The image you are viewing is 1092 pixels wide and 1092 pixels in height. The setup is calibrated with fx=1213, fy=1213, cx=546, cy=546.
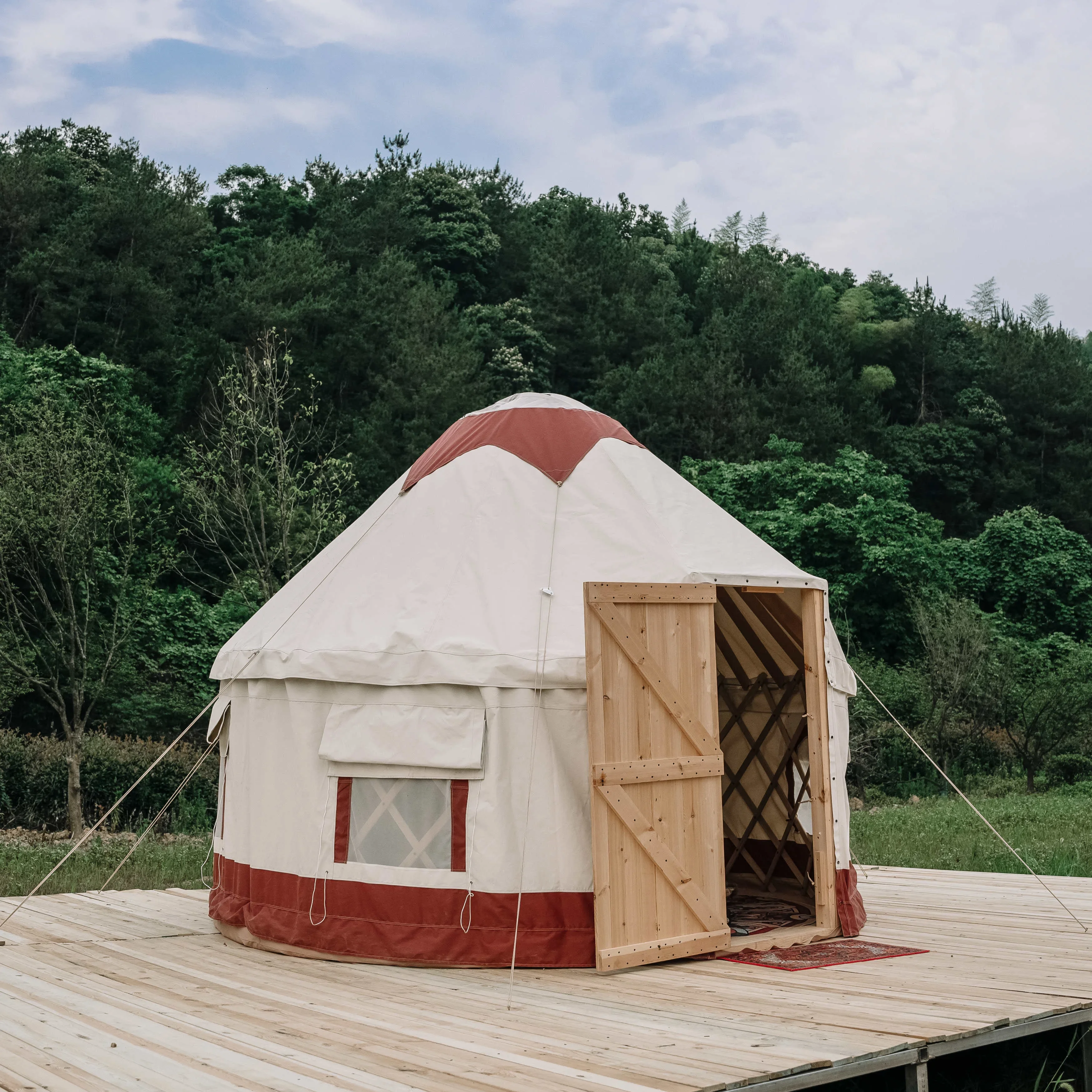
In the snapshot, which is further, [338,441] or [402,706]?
[338,441]

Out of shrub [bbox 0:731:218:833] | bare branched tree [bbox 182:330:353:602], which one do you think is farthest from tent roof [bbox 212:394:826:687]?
shrub [bbox 0:731:218:833]

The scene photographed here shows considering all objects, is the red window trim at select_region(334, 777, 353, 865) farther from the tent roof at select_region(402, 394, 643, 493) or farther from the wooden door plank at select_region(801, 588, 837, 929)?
the wooden door plank at select_region(801, 588, 837, 929)

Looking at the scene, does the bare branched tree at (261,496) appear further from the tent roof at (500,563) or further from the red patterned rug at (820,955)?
the red patterned rug at (820,955)

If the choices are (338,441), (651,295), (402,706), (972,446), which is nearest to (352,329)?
(338,441)

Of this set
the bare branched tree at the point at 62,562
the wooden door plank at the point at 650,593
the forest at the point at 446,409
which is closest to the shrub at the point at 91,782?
the forest at the point at 446,409

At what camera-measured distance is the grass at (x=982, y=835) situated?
9086 millimetres

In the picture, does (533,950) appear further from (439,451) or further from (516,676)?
(439,451)

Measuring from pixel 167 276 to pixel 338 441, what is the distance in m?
5.27

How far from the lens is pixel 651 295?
2769cm

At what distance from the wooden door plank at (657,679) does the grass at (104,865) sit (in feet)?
15.1

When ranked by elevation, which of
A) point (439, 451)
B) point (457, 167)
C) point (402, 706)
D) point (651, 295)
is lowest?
point (402, 706)

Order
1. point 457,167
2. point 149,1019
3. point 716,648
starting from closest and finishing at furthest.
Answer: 1. point 149,1019
2. point 716,648
3. point 457,167

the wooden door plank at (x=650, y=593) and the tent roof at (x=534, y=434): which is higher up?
the tent roof at (x=534, y=434)

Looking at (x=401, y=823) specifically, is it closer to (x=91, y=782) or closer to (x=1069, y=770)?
(x=91, y=782)
